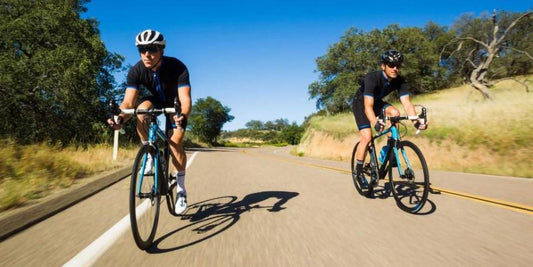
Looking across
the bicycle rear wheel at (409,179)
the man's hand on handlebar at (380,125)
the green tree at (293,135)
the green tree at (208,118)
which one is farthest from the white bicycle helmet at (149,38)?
the green tree at (293,135)

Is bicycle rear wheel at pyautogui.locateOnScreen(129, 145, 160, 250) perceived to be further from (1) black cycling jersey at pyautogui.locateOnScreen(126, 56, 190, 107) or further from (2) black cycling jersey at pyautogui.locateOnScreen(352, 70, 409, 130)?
(2) black cycling jersey at pyautogui.locateOnScreen(352, 70, 409, 130)

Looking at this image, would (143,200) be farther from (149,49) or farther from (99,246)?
(149,49)

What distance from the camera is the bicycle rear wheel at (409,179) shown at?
12.5ft

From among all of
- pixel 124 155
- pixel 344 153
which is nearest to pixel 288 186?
pixel 124 155

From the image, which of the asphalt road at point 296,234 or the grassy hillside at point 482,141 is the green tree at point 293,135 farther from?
the asphalt road at point 296,234

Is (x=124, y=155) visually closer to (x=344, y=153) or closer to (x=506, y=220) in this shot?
(x=506, y=220)

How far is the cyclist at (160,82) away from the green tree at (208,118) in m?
72.3

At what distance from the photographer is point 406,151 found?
4352mm

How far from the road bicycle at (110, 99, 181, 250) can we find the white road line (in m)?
0.10

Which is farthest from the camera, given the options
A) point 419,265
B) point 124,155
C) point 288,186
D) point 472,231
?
point 124,155

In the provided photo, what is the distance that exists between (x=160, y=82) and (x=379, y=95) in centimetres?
368

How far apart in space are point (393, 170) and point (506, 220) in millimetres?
1373

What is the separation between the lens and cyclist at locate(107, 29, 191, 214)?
3.53m

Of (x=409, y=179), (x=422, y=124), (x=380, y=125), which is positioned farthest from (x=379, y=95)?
(x=409, y=179)
